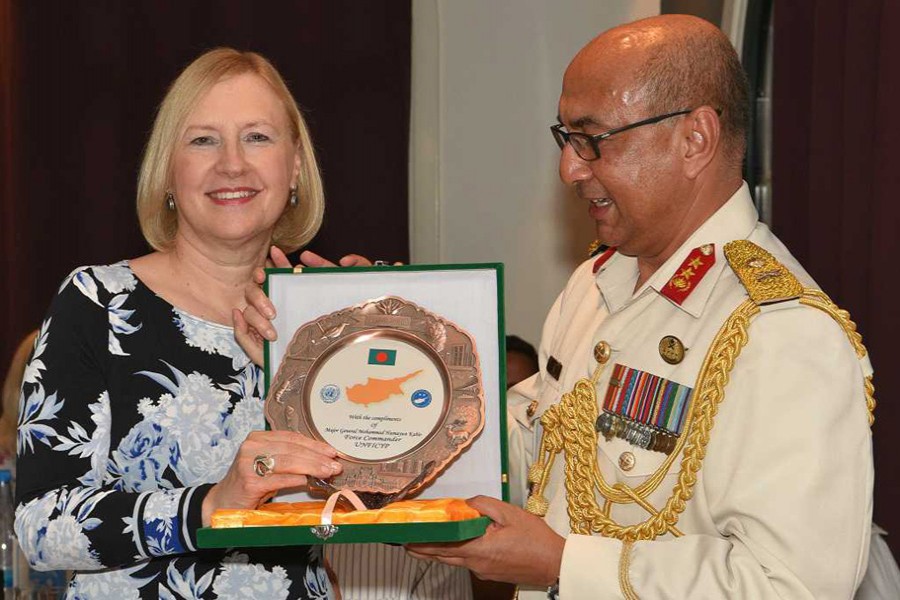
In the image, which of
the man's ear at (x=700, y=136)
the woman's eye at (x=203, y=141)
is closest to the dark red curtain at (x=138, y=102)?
the woman's eye at (x=203, y=141)

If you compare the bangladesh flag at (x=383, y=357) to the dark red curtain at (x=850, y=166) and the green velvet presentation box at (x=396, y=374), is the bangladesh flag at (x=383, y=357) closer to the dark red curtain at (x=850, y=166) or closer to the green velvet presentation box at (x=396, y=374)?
the green velvet presentation box at (x=396, y=374)

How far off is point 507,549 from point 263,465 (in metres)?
0.44

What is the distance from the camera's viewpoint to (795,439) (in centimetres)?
193

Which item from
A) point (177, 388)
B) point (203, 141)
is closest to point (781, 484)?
point (177, 388)

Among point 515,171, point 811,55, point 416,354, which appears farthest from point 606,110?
point 515,171

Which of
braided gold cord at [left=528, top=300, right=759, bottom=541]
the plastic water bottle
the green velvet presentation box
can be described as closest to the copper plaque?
the green velvet presentation box

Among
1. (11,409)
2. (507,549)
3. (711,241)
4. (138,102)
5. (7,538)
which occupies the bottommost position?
(7,538)

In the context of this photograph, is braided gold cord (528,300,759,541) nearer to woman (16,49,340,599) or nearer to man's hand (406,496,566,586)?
man's hand (406,496,566,586)

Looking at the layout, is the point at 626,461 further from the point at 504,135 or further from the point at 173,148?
the point at 504,135

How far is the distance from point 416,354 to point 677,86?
687 mm

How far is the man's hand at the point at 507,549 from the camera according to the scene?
204 centimetres

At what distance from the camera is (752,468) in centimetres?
195

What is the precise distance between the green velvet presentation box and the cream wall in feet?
10.5

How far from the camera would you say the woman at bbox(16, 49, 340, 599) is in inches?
83.3
